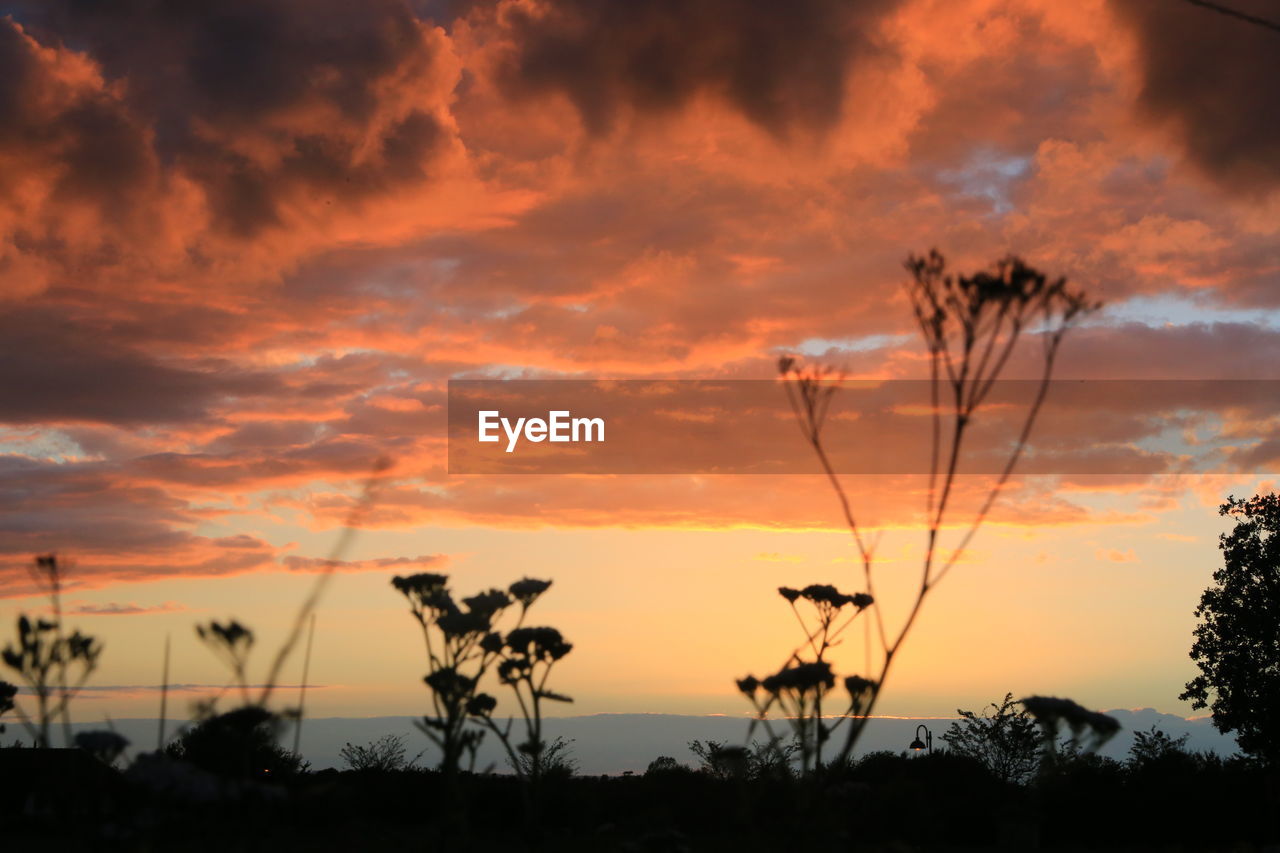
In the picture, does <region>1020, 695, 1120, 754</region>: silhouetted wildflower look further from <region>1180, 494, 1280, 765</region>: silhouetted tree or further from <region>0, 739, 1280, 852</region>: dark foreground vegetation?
<region>1180, 494, 1280, 765</region>: silhouetted tree

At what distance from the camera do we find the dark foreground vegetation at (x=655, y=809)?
756 centimetres

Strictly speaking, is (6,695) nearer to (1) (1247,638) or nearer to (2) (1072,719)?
(2) (1072,719)

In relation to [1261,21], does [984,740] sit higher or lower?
lower

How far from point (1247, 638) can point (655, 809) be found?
128 feet

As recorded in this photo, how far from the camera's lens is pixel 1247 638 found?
160 ft

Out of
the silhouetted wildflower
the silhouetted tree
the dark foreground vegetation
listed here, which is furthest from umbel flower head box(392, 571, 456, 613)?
the silhouetted tree

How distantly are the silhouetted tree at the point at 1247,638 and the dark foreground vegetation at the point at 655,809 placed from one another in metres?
12.0

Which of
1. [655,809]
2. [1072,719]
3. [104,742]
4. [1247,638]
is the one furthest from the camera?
[1247,638]

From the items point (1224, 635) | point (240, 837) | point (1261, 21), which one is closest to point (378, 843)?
point (240, 837)

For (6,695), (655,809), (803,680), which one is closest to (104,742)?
(6,695)

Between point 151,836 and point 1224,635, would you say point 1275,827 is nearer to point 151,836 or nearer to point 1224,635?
point 151,836

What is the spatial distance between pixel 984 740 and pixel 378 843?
40027mm

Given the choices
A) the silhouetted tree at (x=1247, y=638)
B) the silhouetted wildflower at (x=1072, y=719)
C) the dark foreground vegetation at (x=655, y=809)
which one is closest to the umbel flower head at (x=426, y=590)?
the dark foreground vegetation at (x=655, y=809)

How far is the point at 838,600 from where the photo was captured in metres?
14.6
